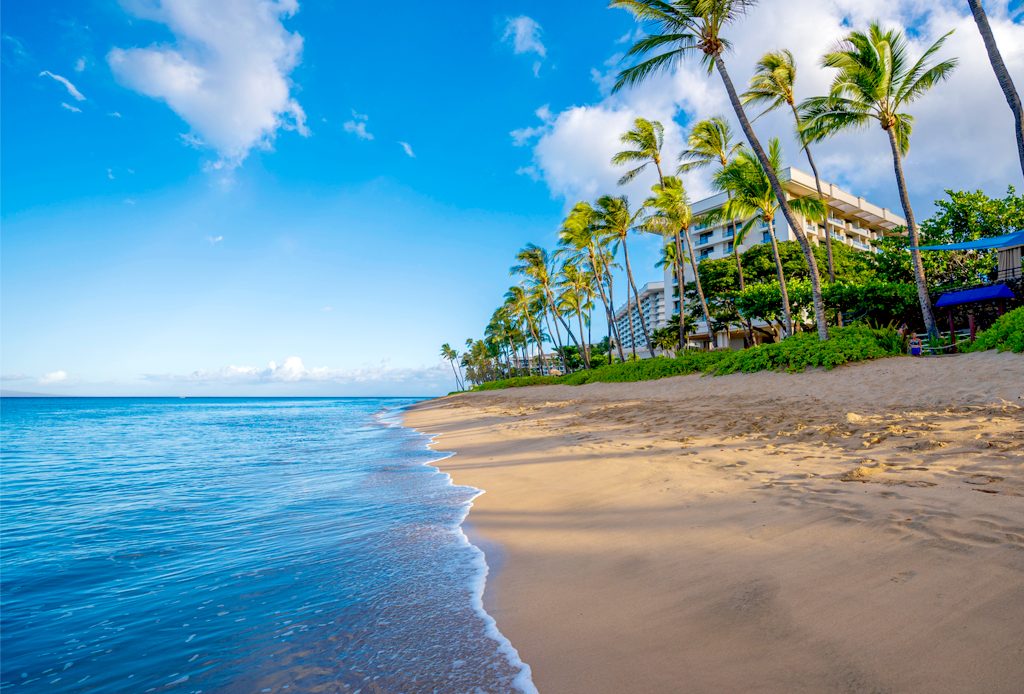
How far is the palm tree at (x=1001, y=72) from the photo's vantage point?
461 inches

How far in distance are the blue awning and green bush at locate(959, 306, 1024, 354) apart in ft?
27.6

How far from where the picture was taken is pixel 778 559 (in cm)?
308

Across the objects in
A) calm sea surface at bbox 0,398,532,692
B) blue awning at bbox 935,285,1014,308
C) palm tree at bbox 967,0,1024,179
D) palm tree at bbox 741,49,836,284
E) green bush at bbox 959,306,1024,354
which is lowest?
calm sea surface at bbox 0,398,532,692

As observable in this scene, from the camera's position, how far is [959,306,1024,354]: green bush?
34.2 feet

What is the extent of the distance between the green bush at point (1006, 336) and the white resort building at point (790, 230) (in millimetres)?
39963

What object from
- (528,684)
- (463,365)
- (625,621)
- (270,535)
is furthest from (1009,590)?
(463,365)

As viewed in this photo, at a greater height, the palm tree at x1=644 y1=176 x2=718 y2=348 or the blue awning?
the palm tree at x1=644 y1=176 x2=718 y2=348

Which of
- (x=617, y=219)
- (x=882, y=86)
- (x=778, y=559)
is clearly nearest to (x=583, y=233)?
(x=617, y=219)

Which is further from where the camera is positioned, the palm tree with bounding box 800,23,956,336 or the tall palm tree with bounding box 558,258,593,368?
the tall palm tree with bounding box 558,258,593,368

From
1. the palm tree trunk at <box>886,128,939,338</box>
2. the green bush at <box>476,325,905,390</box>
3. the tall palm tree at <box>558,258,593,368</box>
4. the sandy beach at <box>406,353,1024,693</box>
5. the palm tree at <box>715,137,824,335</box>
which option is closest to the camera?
the sandy beach at <box>406,353,1024,693</box>

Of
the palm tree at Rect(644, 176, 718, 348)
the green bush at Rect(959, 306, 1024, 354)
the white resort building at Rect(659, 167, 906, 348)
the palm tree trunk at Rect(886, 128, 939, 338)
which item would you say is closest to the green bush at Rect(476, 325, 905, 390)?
the green bush at Rect(959, 306, 1024, 354)

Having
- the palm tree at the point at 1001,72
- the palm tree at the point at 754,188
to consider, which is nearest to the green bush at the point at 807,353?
the palm tree at the point at 1001,72

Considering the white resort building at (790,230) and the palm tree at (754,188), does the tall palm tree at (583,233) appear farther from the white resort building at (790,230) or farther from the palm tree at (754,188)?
the white resort building at (790,230)

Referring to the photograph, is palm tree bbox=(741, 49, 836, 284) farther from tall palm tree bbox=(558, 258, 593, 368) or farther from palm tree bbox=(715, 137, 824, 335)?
tall palm tree bbox=(558, 258, 593, 368)
